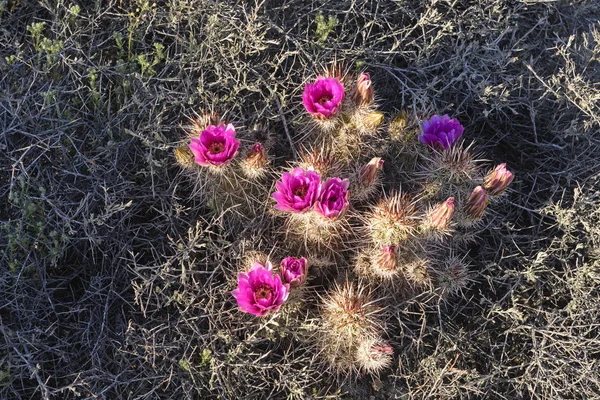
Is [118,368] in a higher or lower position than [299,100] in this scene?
lower

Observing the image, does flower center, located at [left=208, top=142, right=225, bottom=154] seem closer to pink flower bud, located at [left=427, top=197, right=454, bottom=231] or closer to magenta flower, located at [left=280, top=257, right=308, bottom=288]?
magenta flower, located at [left=280, top=257, right=308, bottom=288]

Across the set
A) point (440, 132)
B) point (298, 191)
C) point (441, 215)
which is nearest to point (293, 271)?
point (298, 191)

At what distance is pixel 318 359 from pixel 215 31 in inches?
59.5

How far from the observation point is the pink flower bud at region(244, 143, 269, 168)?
2.24m

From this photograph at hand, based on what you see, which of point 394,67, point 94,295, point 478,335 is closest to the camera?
point 94,295

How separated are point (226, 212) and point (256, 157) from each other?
372 mm

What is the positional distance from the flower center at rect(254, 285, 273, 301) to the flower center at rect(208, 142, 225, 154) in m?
0.52

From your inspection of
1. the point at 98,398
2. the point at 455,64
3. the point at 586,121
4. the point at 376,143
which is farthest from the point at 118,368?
the point at 586,121

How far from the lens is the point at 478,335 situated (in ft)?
8.38

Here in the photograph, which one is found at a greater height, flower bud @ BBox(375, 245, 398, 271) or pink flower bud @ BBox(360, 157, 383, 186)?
pink flower bud @ BBox(360, 157, 383, 186)

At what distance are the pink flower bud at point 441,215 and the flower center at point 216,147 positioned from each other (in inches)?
31.3

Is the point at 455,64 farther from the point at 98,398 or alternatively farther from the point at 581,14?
the point at 98,398

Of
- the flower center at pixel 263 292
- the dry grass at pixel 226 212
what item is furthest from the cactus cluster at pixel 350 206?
the dry grass at pixel 226 212

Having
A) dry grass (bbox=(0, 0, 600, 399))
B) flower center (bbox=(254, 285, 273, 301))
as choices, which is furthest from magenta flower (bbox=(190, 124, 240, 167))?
flower center (bbox=(254, 285, 273, 301))
